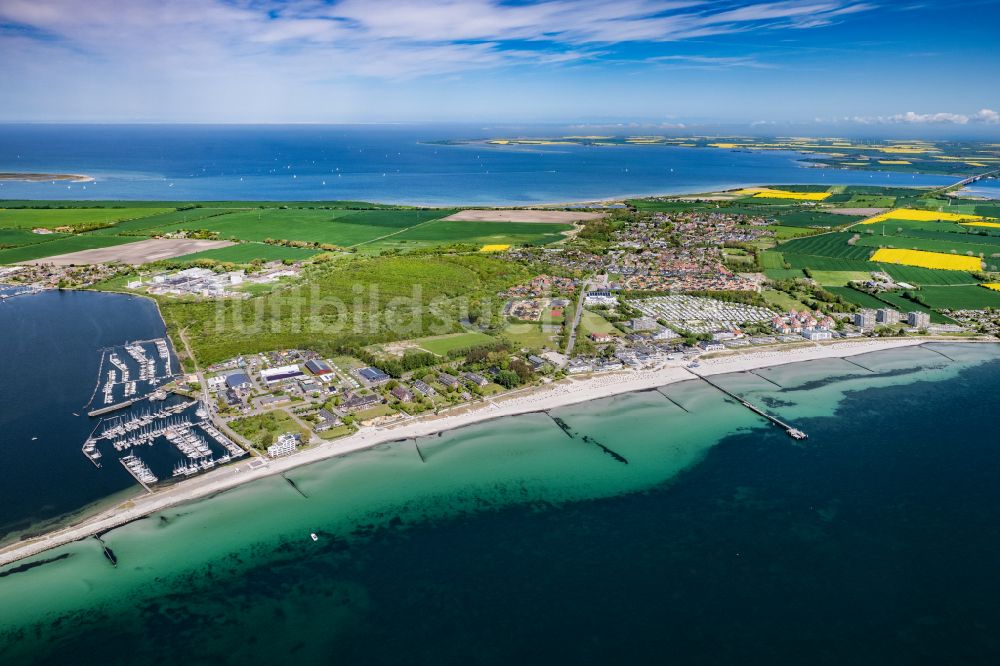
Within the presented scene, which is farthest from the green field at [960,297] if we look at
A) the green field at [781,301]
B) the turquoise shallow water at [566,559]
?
the turquoise shallow water at [566,559]

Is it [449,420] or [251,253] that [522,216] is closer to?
[251,253]

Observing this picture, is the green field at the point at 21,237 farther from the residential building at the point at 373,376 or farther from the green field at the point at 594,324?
the green field at the point at 594,324

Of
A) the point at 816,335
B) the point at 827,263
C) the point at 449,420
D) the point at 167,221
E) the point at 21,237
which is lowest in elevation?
the point at 449,420

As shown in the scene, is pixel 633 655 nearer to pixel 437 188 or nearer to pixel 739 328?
pixel 739 328

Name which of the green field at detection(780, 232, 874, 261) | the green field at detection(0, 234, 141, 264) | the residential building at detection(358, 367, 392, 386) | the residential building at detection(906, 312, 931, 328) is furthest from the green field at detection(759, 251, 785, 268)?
the green field at detection(0, 234, 141, 264)

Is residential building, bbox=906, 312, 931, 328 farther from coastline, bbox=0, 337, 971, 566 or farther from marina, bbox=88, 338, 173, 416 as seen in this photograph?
marina, bbox=88, 338, 173, 416

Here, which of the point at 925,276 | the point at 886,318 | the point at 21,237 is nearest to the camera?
the point at 886,318

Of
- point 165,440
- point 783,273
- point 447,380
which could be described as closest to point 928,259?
point 783,273
